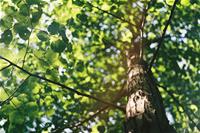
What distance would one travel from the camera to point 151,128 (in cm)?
340

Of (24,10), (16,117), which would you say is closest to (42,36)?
(24,10)

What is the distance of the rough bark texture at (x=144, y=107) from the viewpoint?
3.44m

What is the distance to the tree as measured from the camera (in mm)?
3375

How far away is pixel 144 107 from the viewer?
3.76 m

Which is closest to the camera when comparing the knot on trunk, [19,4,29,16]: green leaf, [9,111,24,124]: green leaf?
[9,111,24,124]: green leaf

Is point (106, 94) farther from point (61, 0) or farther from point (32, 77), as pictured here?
point (32, 77)

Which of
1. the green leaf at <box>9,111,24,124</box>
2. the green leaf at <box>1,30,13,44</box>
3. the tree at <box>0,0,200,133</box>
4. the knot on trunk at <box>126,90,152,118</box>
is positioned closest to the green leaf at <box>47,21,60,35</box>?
the tree at <box>0,0,200,133</box>

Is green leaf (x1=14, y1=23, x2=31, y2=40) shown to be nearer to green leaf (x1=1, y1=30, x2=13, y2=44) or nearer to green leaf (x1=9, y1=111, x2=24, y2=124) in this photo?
green leaf (x1=1, y1=30, x2=13, y2=44)

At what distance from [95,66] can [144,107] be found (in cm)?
492

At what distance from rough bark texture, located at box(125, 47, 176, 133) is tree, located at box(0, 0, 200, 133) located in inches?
0.5

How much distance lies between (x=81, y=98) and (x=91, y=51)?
1759 millimetres

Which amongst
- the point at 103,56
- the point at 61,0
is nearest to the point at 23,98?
the point at 61,0

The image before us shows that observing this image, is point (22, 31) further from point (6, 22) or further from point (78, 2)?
point (78, 2)

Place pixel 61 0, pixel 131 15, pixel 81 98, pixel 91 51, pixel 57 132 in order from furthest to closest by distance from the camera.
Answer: pixel 91 51 → pixel 131 15 → pixel 81 98 → pixel 61 0 → pixel 57 132
